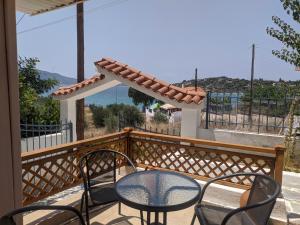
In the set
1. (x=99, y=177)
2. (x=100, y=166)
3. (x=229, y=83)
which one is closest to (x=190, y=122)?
(x=100, y=166)

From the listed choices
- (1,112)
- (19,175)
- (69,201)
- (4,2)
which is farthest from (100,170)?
(4,2)

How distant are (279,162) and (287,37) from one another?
3261 millimetres

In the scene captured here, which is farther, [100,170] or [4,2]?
[100,170]

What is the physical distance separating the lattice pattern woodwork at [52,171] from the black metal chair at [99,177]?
66 mm

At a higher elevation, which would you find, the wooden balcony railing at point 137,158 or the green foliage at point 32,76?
the green foliage at point 32,76

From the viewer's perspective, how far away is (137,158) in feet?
15.1

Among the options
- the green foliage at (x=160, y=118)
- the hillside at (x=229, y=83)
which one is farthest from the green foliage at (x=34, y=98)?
the green foliage at (x=160, y=118)

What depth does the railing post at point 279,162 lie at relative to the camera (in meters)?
3.37

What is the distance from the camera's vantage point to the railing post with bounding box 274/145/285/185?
3367 mm

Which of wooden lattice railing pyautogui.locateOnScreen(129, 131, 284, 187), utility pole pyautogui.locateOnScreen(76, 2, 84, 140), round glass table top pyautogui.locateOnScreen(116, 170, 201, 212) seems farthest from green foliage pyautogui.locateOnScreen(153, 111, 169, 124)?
round glass table top pyautogui.locateOnScreen(116, 170, 201, 212)

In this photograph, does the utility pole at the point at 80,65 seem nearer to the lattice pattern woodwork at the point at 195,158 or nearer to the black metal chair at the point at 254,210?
the lattice pattern woodwork at the point at 195,158

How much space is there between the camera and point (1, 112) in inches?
85.4

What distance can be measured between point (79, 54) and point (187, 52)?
36760 millimetres

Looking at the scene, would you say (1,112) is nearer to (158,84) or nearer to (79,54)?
(158,84)
